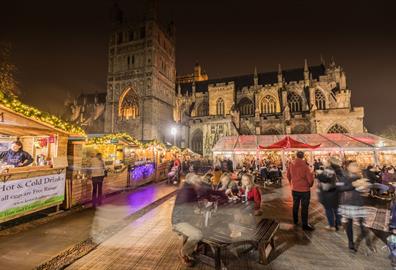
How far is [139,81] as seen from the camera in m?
31.5

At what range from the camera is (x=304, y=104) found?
30781mm

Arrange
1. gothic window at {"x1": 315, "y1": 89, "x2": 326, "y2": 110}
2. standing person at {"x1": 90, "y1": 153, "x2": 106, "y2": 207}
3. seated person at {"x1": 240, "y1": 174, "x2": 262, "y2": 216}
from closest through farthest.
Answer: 1. seated person at {"x1": 240, "y1": 174, "x2": 262, "y2": 216}
2. standing person at {"x1": 90, "y1": 153, "x2": 106, "y2": 207}
3. gothic window at {"x1": 315, "y1": 89, "x2": 326, "y2": 110}

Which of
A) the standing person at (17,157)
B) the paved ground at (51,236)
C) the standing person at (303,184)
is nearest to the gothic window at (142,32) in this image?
the standing person at (17,157)

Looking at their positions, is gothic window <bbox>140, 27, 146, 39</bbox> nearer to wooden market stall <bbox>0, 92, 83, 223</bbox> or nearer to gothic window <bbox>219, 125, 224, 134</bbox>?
gothic window <bbox>219, 125, 224, 134</bbox>

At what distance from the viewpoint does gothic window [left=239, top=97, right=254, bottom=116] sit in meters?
34.1

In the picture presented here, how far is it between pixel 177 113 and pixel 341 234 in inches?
1345

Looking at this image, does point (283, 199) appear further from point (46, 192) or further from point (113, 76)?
point (113, 76)

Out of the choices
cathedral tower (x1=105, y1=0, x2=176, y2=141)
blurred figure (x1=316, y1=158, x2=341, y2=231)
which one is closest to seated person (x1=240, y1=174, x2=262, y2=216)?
blurred figure (x1=316, y1=158, x2=341, y2=231)

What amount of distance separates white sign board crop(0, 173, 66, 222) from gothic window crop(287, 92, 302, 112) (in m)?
32.3

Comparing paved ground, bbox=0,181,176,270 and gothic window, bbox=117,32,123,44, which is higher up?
gothic window, bbox=117,32,123,44

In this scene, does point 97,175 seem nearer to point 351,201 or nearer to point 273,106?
point 351,201

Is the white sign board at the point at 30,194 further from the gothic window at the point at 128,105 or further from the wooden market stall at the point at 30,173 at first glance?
the gothic window at the point at 128,105

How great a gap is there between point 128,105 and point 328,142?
27.8 m

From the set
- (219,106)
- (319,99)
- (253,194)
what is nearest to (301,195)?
(253,194)
